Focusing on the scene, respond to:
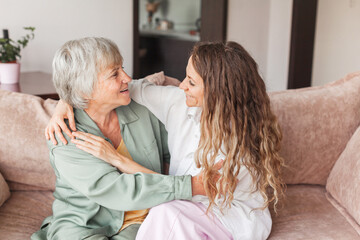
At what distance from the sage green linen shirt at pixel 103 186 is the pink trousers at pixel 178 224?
4cm

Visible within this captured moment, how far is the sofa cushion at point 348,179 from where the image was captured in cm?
199

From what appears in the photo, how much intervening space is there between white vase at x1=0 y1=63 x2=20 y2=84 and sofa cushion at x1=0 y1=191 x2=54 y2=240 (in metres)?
0.73

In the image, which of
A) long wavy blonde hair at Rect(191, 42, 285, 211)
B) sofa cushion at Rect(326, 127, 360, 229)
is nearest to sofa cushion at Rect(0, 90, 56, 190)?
long wavy blonde hair at Rect(191, 42, 285, 211)

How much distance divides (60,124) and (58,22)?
59.7 inches

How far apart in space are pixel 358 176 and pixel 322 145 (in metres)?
0.30

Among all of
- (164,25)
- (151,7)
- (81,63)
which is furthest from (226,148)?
(151,7)

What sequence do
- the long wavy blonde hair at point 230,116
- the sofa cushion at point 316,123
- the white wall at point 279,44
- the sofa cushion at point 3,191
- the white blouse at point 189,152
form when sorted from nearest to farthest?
1. the long wavy blonde hair at point 230,116
2. the white blouse at point 189,152
3. the sofa cushion at point 3,191
4. the sofa cushion at point 316,123
5. the white wall at point 279,44

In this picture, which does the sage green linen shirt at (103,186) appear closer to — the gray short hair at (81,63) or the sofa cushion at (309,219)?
the gray short hair at (81,63)

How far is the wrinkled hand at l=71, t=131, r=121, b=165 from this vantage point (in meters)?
1.71

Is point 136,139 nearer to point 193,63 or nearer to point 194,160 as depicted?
point 194,160

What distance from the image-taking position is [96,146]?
1.72 metres

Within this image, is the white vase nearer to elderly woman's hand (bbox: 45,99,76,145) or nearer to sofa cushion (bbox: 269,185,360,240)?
elderly woman's hand (bbox: 45,99,76,145)

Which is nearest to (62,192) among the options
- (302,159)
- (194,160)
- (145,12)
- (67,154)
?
(67,154)

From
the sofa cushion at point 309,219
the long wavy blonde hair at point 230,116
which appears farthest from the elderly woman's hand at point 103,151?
the sofa cushion at point 309,219
